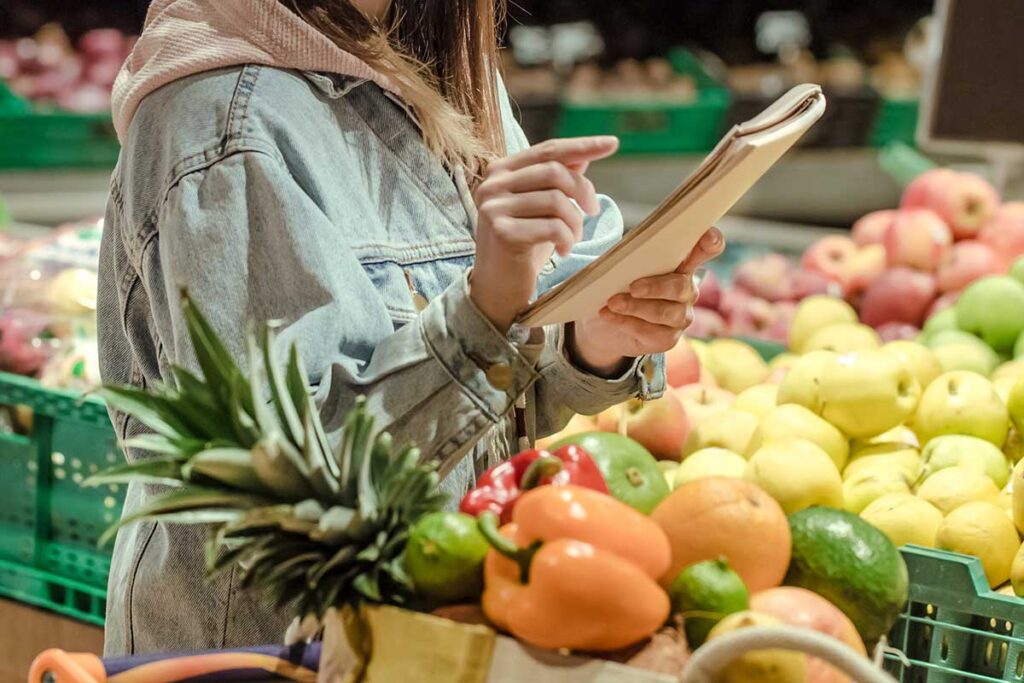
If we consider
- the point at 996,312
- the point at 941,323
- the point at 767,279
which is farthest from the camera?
the point at 767,279

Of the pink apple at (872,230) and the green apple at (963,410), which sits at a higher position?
the pink apple at (872,230)

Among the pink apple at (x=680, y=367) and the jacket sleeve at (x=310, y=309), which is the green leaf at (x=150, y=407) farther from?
the pink apple at (x=680, y=367)

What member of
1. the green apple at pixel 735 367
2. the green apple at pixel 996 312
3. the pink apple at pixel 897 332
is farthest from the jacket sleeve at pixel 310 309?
the pink apple at pixel 897 332

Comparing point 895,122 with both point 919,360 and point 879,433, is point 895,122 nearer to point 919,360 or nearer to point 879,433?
point 919,360

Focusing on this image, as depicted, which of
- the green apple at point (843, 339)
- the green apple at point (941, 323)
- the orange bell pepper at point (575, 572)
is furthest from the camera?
the green apple at point (941, 323)

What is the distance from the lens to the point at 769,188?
Answer: 5609 mm

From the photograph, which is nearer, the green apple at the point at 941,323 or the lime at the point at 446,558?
the lime at the point at 446,558

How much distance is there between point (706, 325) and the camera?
3.18 meters

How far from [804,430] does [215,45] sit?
3.33ft

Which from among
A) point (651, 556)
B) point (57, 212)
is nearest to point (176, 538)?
point (651, 556)

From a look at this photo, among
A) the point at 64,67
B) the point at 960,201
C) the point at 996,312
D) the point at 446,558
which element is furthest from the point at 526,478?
the point at 64,67

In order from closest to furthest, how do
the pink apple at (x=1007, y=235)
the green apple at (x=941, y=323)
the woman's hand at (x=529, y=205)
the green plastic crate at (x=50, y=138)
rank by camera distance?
the woman's hand at (x=529, y=205) → the green apple at (x=941, y=323) → the pink apple at (x=1007, y=235) → the green plastic crate at (x=50, y=138)

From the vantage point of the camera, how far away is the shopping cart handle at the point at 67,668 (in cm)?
103

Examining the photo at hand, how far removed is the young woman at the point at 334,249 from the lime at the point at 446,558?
13.2 inches
